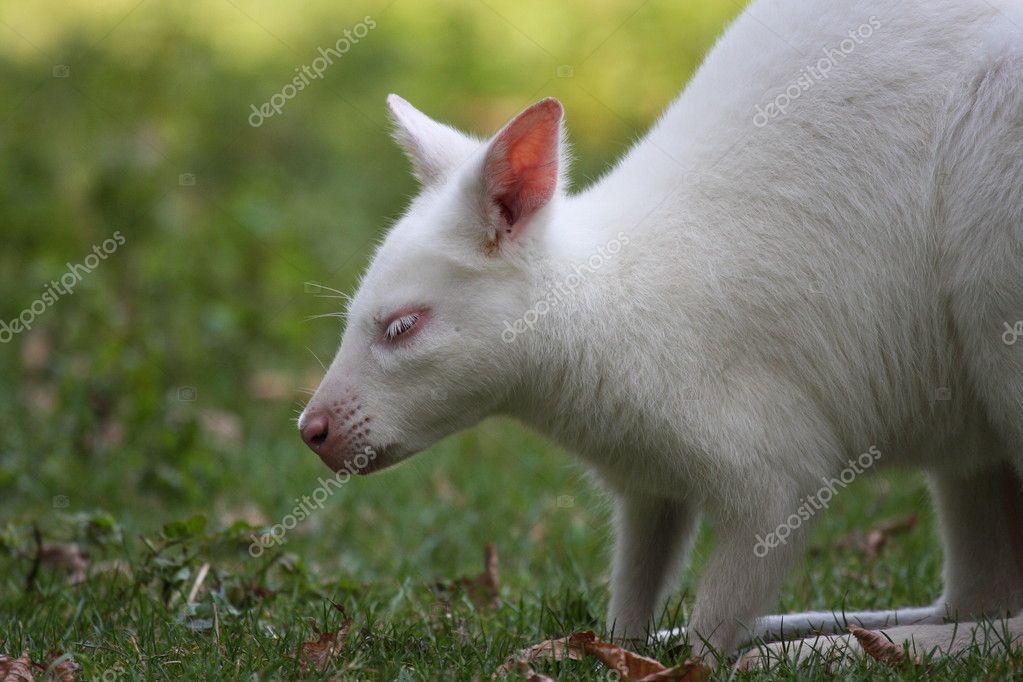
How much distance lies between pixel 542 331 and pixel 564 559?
169 centimetres

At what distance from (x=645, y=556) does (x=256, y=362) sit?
3.65 m

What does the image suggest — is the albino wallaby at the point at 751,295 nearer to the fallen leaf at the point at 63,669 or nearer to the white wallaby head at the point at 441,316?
the white wallaby head at the point at 441,316

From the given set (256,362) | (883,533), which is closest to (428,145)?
(883,533)

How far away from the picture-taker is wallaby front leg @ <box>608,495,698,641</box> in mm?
3865

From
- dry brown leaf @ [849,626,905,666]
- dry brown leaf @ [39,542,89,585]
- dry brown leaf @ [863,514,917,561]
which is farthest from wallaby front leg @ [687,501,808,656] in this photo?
dry brown leaf @ [39,542,89,585]

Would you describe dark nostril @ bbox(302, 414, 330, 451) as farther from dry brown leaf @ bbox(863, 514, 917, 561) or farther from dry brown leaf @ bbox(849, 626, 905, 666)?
dry brown leaf @ bbox(863, 514, 917, 561)

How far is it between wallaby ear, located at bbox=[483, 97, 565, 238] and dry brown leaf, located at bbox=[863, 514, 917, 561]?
2152 mm

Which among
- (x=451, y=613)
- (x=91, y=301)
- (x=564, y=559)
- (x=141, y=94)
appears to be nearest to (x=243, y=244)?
(x=91, y=301)

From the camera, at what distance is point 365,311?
348 centimetres

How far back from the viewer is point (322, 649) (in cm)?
339

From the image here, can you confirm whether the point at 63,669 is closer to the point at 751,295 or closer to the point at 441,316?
the point at 441,316

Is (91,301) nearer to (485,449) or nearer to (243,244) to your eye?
(243,244)

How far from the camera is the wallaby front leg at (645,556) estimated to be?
12.7 feet

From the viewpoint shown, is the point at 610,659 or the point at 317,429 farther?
the point at 317,429
